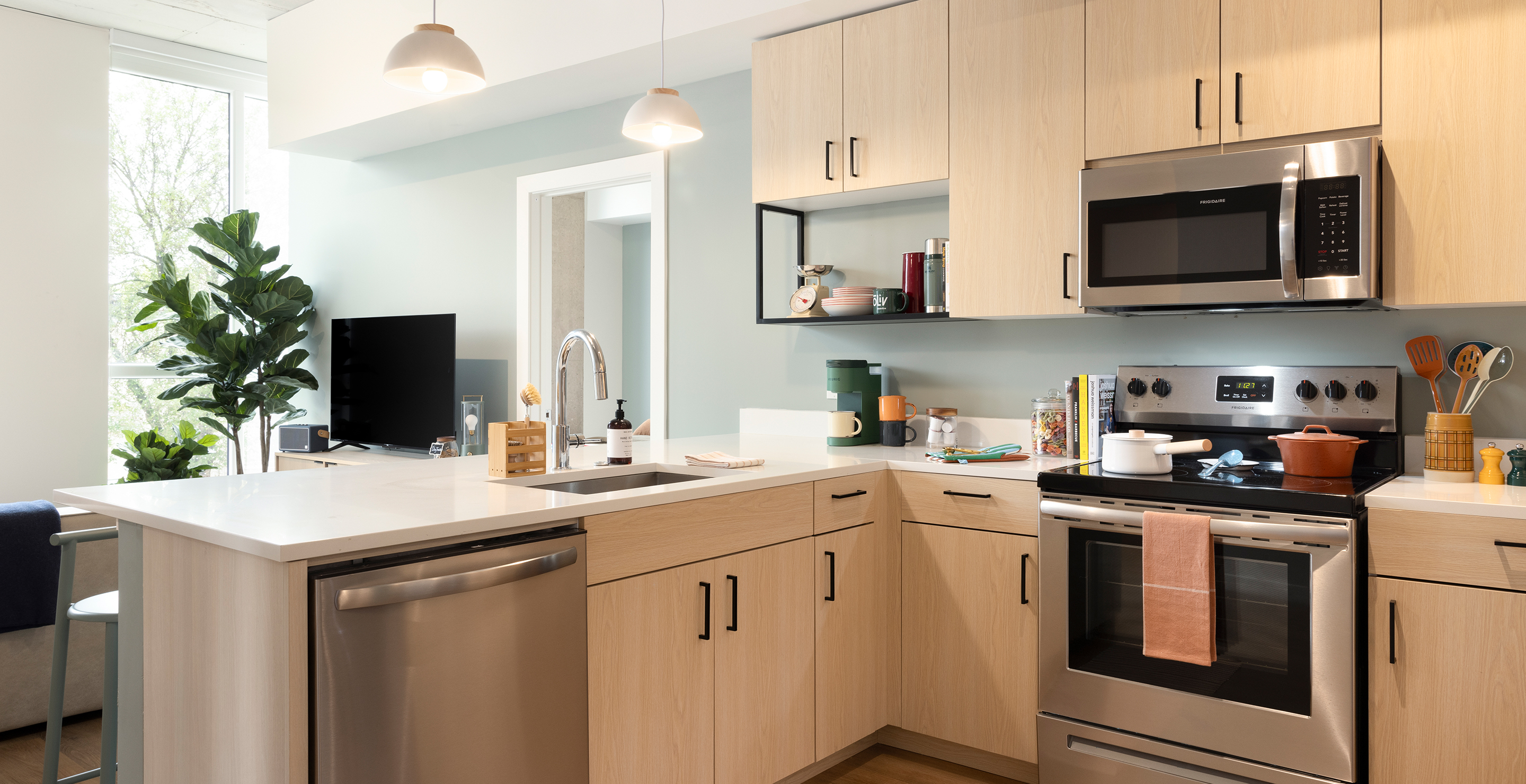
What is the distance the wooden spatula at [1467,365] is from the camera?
2414 millimetres

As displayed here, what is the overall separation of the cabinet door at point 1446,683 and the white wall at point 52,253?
19.4 ft

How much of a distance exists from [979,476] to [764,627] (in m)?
0.75

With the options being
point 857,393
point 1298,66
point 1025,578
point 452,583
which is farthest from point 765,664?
point 1298,66

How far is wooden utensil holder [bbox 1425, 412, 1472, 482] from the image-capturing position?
2.32m

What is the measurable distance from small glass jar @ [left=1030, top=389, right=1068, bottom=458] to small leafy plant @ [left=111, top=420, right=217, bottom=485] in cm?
418

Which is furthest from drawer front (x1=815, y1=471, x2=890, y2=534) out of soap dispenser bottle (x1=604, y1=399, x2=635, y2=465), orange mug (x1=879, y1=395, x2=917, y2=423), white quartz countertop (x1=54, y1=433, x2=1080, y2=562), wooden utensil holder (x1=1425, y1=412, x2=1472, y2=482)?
wooden utensil holder (x1=1425, y1=412, x2=1472, y2=482)

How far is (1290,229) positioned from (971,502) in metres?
1.07

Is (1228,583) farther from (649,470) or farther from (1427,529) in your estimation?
(649,470)

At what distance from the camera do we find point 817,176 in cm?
332

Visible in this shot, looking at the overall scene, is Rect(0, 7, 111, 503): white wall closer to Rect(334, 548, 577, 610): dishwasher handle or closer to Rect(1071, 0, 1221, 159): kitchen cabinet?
Rect(334, 548, 577, 610): dishwasher handle

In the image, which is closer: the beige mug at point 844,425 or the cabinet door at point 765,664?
the cabinet door at point 765,664

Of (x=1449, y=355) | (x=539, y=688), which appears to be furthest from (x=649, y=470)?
(x=1449, y=355)

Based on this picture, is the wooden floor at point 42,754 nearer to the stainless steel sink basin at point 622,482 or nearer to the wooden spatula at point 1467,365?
the stainless steel sink basin at point 622,482

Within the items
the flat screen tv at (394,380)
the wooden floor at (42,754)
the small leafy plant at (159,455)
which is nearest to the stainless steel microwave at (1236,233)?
the wooden floor at (42,754)
